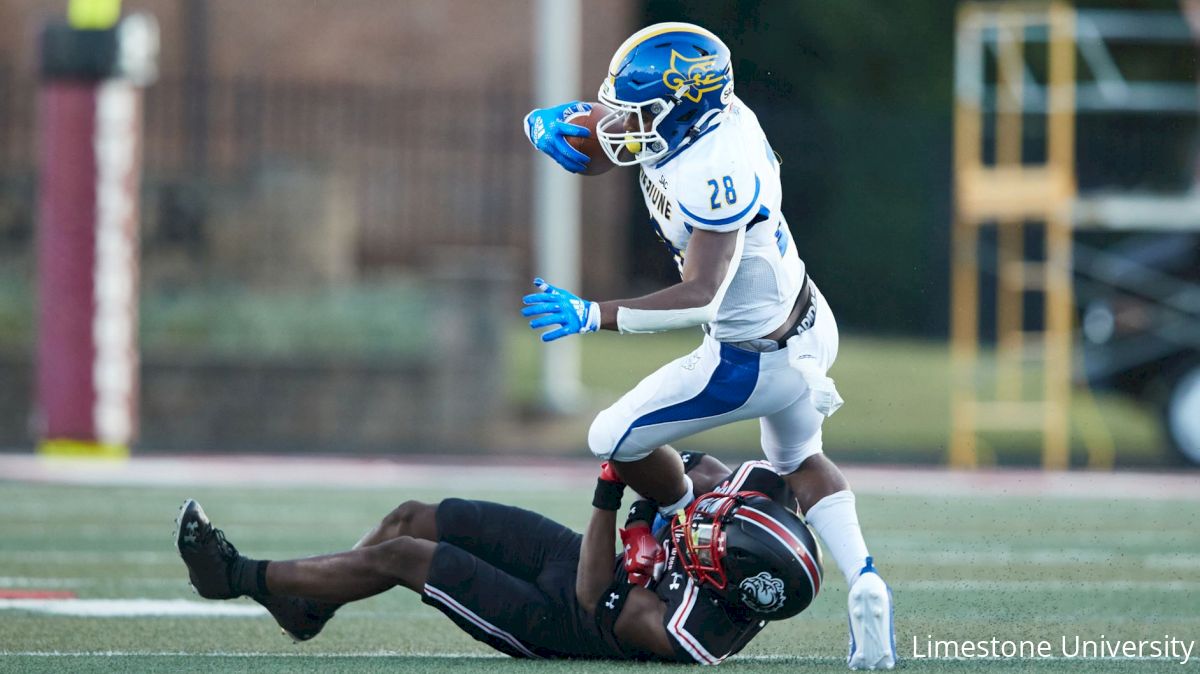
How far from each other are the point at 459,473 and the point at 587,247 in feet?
25.3

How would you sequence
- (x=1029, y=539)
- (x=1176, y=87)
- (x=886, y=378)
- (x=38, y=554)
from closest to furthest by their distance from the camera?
(x=38, y=554), (x=1029, y=539), (x=886, y=378), (x=1176, y=87)

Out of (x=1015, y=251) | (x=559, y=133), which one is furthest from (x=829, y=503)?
(x=1015, y=251)

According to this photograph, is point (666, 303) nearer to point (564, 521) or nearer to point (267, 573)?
point (267, 573)

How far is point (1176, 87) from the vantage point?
1820 cm

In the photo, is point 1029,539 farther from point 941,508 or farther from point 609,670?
point 609,670

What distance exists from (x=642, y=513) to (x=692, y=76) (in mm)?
1273

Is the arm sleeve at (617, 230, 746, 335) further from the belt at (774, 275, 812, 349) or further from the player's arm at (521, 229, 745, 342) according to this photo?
the belt at (774, 275, 812, 349)

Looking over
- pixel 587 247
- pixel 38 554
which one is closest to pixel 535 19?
pixel 587 247

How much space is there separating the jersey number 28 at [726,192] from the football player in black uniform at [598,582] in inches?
31.5

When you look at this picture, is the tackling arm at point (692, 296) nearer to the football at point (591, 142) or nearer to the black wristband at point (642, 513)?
the black wristband at point (642, 513)

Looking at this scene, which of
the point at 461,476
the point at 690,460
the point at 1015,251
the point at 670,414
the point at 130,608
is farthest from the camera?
the point at 1015,251

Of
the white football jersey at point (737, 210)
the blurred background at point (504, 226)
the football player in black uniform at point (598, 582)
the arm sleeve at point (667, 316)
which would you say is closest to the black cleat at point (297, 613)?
the football player in black uniform at point (598, 582)

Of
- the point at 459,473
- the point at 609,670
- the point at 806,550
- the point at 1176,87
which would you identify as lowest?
the point at 459,473

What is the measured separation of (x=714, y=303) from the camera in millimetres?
4793
